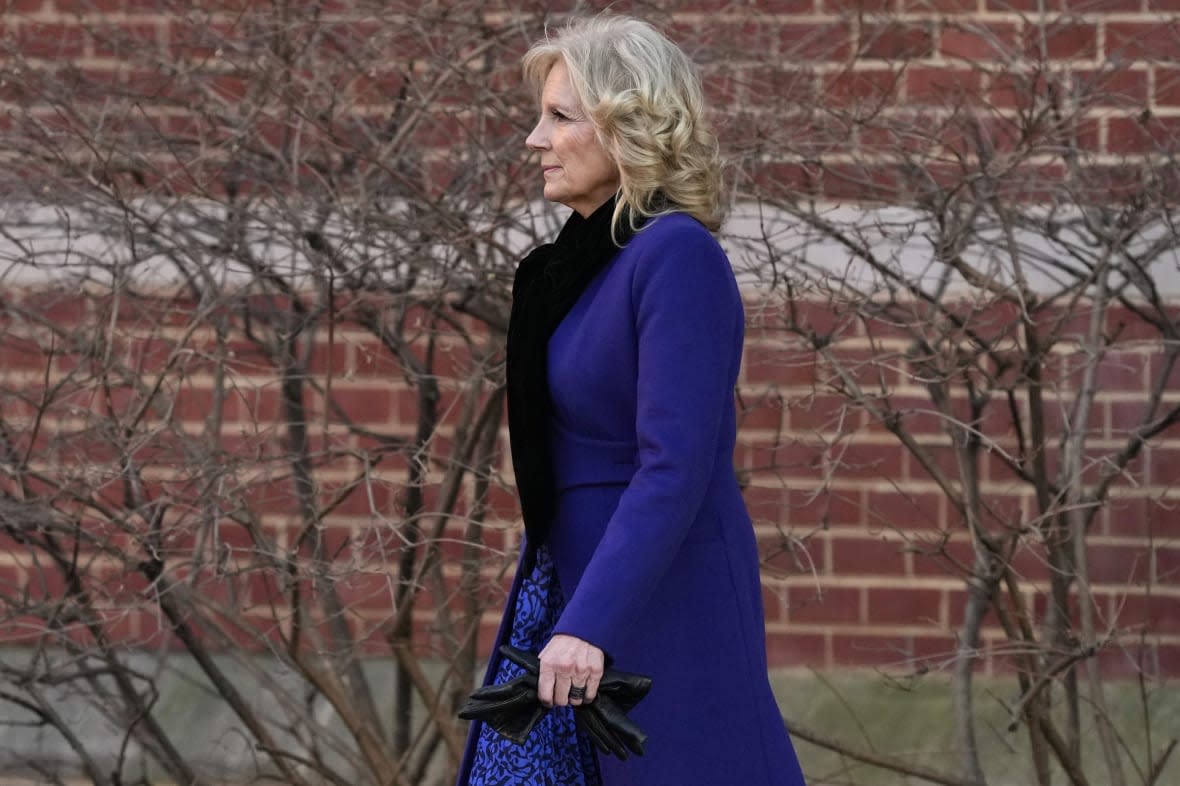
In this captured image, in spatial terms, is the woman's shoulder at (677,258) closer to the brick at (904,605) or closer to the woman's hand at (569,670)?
the woman's hand at (569,670)

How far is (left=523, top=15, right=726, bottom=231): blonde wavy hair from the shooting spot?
8.69 ft

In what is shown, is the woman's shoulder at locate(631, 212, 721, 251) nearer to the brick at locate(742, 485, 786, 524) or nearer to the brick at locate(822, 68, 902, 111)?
the brick at locate(822, 68, 902, 111)

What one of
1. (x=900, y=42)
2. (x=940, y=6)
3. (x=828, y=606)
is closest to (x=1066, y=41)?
(x=940, y=6)

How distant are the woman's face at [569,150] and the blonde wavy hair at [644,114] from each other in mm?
27

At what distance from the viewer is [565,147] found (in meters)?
2.70

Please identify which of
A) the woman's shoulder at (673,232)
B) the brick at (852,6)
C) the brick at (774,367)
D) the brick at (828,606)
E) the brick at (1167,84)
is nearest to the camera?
the woman's shoulder at (673,232)

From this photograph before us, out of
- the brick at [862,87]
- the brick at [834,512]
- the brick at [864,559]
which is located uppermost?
the brick at [862,87]

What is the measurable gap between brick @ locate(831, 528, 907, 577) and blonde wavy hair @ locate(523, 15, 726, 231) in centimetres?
240

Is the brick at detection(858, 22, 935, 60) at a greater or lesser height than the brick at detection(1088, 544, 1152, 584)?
greater

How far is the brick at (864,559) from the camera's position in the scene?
4.95 m

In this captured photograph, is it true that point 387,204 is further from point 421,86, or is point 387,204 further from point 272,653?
point 272,653

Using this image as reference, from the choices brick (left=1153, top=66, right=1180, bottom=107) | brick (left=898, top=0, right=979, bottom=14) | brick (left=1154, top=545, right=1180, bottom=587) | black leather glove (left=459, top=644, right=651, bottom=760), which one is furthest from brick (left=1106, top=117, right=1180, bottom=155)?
black leather glove (left=459, top=644, right=651, bottom=760)

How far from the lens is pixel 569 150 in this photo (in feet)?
8.87

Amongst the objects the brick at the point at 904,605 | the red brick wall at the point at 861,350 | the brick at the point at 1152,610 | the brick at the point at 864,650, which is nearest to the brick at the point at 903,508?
the red brick wall at the point at 861,350
